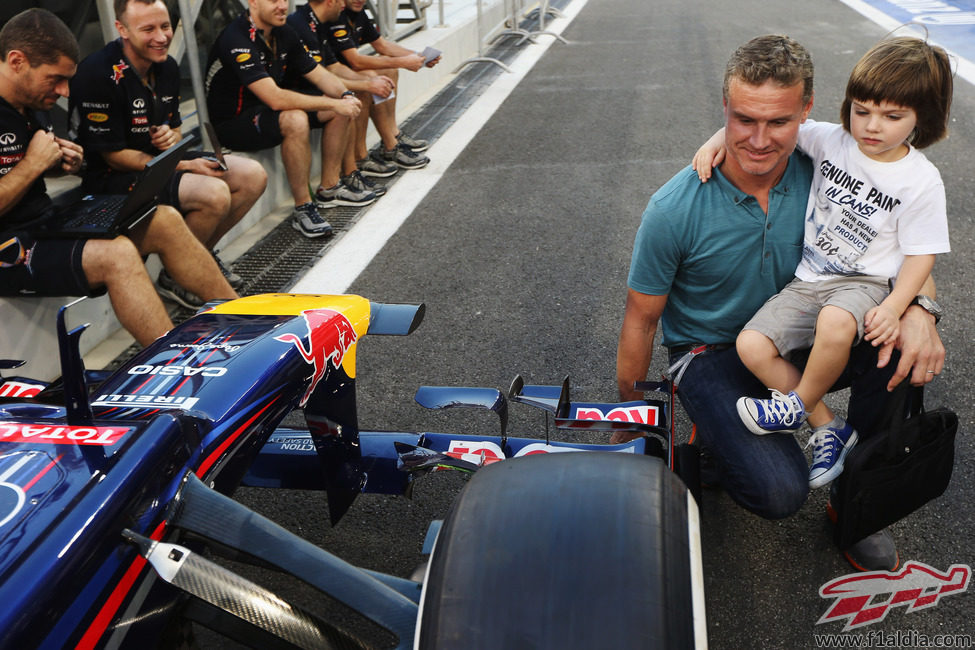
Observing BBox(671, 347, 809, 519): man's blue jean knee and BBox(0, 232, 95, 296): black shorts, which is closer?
BBox(671, 347, 809, 519): man's blue jean knee

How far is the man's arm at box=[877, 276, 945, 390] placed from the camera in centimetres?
229

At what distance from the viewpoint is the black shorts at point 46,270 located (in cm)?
347

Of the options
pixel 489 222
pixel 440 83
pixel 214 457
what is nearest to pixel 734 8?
pixel 440 83

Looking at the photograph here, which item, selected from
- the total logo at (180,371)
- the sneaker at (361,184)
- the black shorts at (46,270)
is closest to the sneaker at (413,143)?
the sneaker at (361,184)

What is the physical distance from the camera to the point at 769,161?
2.44 metres

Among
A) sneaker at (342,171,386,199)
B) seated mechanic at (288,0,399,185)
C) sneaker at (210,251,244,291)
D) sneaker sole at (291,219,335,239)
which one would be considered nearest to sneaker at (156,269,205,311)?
sneaker at (210,251,244,291)

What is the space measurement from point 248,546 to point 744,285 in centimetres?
174

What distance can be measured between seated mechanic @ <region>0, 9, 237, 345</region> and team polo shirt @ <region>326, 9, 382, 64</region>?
347 centimetres

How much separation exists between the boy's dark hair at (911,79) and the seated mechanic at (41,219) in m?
2.67

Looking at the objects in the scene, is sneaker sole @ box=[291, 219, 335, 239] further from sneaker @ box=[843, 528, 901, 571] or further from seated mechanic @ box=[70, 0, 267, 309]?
sneaker @ box=[843, 528, 901, 571]

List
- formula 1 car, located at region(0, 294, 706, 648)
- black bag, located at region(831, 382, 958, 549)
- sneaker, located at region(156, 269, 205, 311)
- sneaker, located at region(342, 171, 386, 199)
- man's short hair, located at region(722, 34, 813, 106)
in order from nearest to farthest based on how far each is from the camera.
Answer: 1. formula 1 car, located at region(0, 294, 706, 648)
2. black bag, located at region(831, 382, 958, 549)
3. man's short hair, located at region(722, 34, 813, 106)
4. sneaker, located at region(156, 269, 205, 311)
5. sneaker, located at region(342, 171, 386, 199)

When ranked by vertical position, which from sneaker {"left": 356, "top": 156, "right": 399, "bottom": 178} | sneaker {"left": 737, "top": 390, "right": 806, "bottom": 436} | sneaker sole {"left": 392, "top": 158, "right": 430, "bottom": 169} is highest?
sneaker {"left": 737, "top": 390, "right": 806, "bottom": 436}

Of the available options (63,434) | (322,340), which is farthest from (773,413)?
(63,434)

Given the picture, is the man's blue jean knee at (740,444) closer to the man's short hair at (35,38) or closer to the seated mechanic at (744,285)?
the seated mechanic at (744,285)
